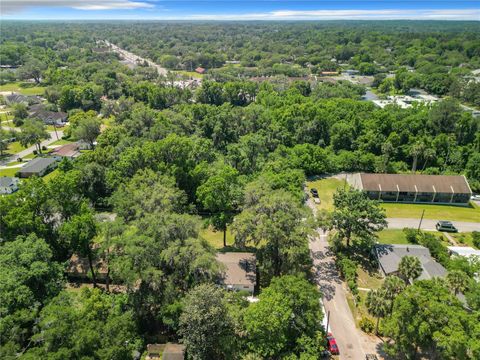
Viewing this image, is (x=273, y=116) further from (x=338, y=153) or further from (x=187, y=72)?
(x=187, y=72)

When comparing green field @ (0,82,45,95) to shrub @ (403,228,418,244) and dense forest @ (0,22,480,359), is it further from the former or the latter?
shrub @ (403,228,418,244)

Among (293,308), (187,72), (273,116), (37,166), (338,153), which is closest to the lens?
(293,308)

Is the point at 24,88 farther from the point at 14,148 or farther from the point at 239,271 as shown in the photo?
the point at 239,271

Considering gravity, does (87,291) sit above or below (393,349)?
above

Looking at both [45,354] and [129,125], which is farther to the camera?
[129,125]

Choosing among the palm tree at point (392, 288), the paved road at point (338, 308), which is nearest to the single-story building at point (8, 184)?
the paved road at point (338, 308)

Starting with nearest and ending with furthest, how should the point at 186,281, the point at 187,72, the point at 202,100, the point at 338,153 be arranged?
the point at 186,281, the point at 338,153, the point at 202,100, the point at 187,72

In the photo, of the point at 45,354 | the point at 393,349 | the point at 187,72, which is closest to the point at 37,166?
the point at 45,354
